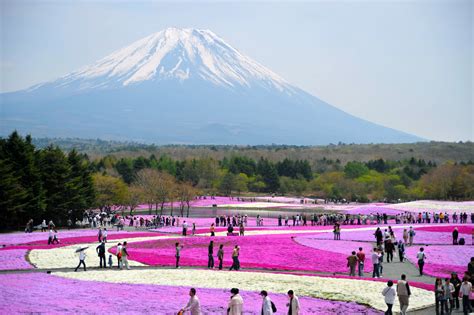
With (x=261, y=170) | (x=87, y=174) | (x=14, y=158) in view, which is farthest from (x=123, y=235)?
(x=261, y=170)

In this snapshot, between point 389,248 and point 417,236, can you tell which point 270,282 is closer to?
point 389,248

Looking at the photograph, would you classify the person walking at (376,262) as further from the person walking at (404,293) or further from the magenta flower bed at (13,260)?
the magenta flower bed at (13,260)

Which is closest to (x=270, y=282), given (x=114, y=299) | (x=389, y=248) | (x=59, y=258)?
(x=114, y=299)

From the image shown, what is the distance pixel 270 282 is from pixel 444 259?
53.4 ft

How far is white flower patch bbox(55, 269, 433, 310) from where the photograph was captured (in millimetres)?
33000

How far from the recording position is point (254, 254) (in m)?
49.6

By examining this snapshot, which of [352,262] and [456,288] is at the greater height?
[352,262]

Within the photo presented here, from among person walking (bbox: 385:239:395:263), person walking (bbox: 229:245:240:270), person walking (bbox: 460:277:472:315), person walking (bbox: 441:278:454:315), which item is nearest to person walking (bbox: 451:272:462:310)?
person walking (bbox: 441:278:454:315)

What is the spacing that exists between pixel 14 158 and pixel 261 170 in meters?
107

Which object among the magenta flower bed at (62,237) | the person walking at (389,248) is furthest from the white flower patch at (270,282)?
the magenta flower bed at (62,237)

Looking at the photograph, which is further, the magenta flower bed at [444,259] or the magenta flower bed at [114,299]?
the magenta flower bed at [444,259]

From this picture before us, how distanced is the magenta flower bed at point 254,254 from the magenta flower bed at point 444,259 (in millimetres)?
5177

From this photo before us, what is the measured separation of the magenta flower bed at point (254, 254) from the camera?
45.3m

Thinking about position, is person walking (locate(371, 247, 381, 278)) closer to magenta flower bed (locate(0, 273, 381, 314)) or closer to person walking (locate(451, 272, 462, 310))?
magenta flower bed (locate(0, 273, 381, 314))
